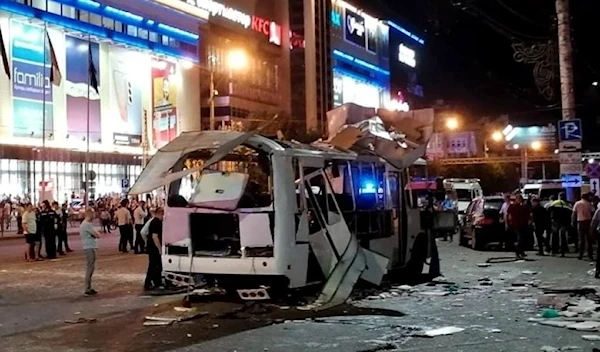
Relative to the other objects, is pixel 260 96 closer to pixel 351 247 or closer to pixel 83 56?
pixel 83 56

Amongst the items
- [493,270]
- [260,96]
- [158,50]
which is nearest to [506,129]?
[260,96]

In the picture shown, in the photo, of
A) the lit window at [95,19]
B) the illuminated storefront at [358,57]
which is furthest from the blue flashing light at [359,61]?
the lit window at [95,19]

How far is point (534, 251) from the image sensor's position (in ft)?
77.2

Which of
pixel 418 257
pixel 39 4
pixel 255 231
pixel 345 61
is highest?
pixel 345 61

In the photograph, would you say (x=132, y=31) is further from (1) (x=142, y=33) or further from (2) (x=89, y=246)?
(2) (x=89, y=246)

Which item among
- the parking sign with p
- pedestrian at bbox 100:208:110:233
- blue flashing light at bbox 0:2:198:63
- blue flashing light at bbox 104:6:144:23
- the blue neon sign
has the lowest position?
pedestrian at bbox 100:208:110:233

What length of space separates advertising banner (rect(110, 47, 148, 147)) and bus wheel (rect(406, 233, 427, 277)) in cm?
4054

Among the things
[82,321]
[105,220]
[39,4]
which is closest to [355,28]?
[39,4]

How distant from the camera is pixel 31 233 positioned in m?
22.9

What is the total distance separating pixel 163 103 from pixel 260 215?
1864 inches

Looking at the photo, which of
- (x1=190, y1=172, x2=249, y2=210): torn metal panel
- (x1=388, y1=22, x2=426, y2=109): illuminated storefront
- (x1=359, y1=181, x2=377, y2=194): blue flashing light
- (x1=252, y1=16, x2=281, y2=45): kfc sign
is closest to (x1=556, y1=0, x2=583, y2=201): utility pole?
(x1=359, y1=181, x2=377, y2=194): blue flashing light

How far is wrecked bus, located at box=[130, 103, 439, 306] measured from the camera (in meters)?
12.0

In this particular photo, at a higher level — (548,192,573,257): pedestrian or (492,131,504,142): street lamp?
(492,131,504,142): street lamp

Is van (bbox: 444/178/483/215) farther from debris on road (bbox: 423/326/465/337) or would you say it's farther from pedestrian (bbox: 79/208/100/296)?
debris on road (bbox: 423/326/465/337)
